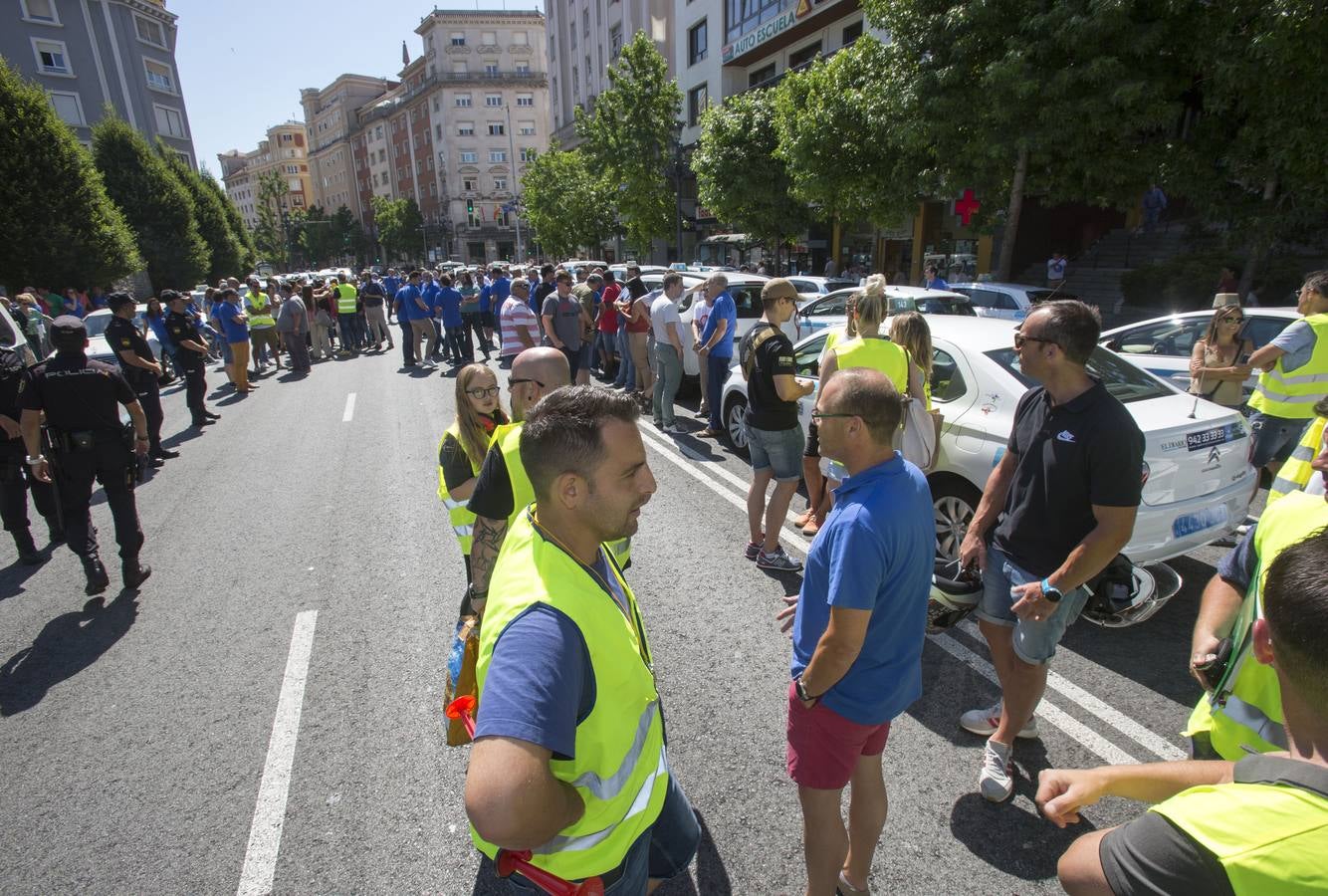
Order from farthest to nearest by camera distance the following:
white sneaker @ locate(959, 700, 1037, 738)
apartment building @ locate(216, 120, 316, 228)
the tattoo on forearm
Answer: apartment building @ locate(216, 120, 316, 228)
white sneaker @ locate(959, 700, 1037, 738)
the tattoo on forearm

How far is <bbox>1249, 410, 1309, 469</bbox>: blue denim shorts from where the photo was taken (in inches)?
187

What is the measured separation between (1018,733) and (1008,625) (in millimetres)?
530

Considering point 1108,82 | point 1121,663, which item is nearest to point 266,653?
point 1121,663

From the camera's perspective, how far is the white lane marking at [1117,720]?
2992 millimetres

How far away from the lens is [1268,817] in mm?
934

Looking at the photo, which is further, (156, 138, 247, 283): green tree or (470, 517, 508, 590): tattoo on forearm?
(156, 138, 247, 283): green tree

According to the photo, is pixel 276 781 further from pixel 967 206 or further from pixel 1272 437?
pixel 967 206

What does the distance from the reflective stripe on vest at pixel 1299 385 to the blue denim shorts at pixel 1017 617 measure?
10.3 feet

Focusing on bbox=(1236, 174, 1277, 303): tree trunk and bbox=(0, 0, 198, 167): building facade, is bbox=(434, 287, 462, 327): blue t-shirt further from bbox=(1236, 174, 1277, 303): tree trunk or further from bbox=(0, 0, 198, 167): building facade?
bbox=(0, 0, 198, 167): building facade

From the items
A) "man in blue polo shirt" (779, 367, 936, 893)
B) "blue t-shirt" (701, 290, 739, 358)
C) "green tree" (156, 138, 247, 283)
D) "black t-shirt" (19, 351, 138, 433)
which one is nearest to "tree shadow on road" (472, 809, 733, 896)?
"man in blue polo shirt" (779, 367, 936, 893)

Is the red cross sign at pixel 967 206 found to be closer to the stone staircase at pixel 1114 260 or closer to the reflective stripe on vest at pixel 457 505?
the stone staircase at pixel 1114 260

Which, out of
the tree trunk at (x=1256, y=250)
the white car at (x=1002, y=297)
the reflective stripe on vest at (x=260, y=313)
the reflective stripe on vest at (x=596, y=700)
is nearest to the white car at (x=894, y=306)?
the white car at (x=1002, y=297)

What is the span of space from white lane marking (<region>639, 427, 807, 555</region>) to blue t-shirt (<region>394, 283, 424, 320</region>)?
799cm

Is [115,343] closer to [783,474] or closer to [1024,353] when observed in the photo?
[783,474]
